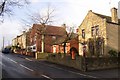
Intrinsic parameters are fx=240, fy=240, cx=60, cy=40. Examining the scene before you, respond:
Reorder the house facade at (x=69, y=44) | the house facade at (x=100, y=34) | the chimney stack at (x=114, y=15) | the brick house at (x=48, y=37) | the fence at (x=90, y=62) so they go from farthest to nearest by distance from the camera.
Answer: the brick house at (x=48, y=37), the house facade at (x=69, y=44), the chimney stack at (x=114, y=15), the house facade at (x=100, y=34), the fence at (x=90, y=62)

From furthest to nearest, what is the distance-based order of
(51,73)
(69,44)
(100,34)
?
(69,44), (100,34), (51,73)

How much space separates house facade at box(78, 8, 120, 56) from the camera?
1679 inches

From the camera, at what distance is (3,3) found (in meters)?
24.9

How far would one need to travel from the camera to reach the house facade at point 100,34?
140 ft

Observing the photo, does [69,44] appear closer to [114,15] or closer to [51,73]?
[114,15]

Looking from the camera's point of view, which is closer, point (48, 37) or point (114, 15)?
point (114, 15)

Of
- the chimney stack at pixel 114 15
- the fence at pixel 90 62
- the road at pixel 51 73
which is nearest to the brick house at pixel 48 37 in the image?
the chimney stack at pixel 114 15

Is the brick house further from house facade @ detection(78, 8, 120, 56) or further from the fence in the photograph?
the fence

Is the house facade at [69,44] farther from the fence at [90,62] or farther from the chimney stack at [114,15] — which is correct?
the fence at [90,62]

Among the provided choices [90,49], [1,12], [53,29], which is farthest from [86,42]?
[53,29]

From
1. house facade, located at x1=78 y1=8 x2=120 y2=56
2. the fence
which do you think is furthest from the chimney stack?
the fence

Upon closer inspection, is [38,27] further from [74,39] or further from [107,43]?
[107,43]

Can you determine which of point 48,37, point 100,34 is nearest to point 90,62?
point 100,34

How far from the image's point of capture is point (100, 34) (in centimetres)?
4378
